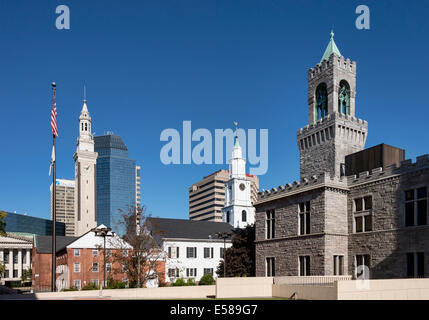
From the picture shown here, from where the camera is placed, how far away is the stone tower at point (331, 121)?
4556 cm

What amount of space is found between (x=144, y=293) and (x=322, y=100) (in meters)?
31.9

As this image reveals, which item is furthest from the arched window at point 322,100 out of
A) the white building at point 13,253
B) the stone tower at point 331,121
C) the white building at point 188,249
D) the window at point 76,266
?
the white building at point 13,253

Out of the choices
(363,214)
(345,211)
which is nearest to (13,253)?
(345,211)

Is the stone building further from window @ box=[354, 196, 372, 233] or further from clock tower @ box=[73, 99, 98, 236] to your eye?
clock tower @ box=[73, 99, 98, 236]

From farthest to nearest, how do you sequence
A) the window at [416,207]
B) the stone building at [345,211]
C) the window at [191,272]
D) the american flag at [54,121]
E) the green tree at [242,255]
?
1. the window at [191,272]
2. the green tree at [242,255]
3. the stone building at [345,211]
4. the window at [416,207]
5. the american flag at [54,121]

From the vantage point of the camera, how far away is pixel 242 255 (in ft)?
174

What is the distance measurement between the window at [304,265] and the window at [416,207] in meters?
9.23

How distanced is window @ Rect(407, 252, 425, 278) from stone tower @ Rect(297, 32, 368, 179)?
13958mm

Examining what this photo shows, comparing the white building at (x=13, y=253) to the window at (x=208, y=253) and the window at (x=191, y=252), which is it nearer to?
the window at (x=191, y=252)

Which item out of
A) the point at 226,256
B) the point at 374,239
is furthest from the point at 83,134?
the point at 374,239

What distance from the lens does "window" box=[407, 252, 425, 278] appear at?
1210 inches

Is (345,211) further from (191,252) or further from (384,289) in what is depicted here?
(191,252)

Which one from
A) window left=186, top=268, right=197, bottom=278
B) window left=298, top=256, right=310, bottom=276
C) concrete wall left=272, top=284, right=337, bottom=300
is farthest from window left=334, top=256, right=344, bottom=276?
window left=186, top=268, right=197, bottom=278
